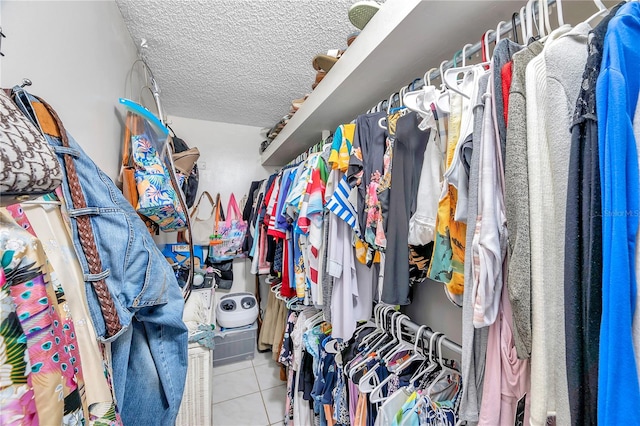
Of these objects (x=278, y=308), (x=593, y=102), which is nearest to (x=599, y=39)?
(x=593, y=102)

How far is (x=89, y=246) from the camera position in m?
0.54

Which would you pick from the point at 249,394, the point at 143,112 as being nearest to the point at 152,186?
the point at 143,112

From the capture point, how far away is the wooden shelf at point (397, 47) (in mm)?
667

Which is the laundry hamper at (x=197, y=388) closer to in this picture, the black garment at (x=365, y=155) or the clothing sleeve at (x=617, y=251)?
the black garment at (x=365, y=155)

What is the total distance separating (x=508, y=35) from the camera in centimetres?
66

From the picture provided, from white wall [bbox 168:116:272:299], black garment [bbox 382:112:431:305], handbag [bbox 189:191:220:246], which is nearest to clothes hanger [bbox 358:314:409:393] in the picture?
black garment [bbox 382:112:431:305]

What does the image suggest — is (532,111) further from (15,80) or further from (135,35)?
(135,35)

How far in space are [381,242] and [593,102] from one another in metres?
0.50

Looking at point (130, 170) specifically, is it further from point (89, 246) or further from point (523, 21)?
point (523, 21)

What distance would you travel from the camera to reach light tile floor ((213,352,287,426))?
1669 mm

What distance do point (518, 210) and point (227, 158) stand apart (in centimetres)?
245

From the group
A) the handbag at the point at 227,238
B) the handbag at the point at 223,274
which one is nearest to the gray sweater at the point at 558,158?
the handbag at the point at 227,238

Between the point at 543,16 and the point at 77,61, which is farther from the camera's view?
the point at 77,61

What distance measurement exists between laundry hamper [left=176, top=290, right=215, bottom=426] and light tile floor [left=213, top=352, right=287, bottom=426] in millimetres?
494
